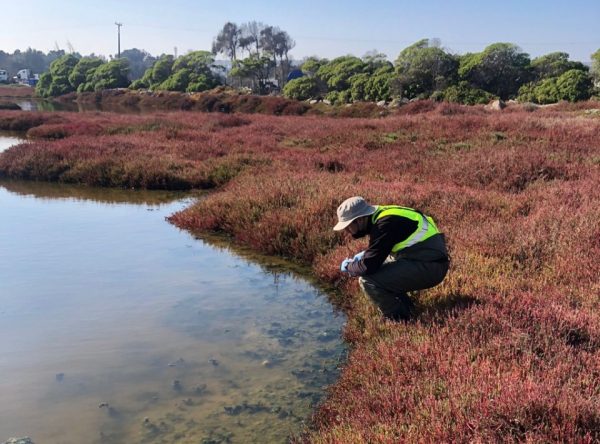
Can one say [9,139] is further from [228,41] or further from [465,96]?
[228,41]

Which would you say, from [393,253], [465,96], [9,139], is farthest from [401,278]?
[465,96]

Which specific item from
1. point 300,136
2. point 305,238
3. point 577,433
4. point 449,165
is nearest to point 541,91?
point 300,136

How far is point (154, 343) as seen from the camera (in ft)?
17.9

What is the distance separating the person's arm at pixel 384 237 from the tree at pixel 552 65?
38.5m

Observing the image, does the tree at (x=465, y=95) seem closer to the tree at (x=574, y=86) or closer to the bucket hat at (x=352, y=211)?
the tree at (x=574, y=86)

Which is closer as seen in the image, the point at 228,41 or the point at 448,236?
the point at 448,236

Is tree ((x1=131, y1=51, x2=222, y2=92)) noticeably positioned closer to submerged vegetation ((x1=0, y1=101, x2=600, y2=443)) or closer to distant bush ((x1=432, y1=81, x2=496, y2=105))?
distant bush ((x1=432, y1=81, x2=496, y2=105))

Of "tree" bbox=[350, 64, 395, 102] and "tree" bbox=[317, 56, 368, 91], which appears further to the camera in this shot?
"tree" bbox=[317, 56, 368, 91]

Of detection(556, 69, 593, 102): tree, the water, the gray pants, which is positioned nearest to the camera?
the gray pants

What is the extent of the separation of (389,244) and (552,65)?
3953 cm

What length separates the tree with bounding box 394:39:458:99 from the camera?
39.4 m

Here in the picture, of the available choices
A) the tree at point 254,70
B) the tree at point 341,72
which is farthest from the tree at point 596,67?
the tree at point 254,70

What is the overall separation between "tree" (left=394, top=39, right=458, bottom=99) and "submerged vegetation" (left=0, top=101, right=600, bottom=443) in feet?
68.2

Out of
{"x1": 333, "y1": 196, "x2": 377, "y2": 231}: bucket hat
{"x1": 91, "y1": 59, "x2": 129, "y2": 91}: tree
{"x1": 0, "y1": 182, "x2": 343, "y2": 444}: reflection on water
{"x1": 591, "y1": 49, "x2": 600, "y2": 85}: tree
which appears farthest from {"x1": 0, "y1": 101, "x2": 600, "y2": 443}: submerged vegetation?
{"x1": 91, "y1": 59, "x2": 129, "y2": 91}: tree
